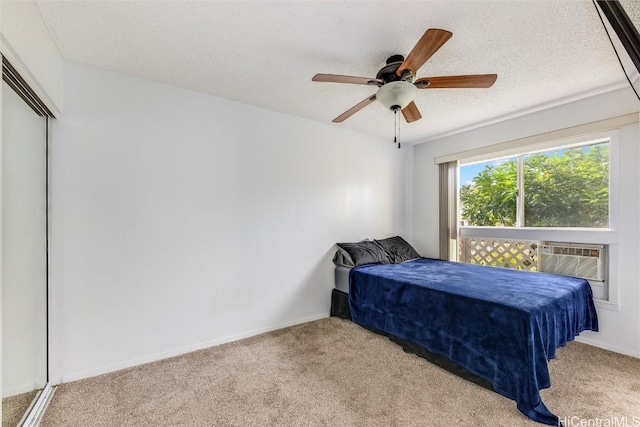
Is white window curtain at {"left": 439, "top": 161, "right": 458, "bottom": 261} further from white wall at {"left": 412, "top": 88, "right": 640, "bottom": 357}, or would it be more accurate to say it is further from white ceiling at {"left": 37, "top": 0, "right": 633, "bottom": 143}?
white ceiling at {"left": 37, "top": 0, "right": 633, "bottom": 143}

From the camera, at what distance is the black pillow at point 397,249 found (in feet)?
12.4

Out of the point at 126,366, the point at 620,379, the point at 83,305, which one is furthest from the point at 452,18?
the point at 126,366

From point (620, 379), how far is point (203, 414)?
296cm

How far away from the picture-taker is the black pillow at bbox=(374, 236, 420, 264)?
12.4ft

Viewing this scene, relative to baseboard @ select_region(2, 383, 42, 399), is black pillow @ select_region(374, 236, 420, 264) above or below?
above

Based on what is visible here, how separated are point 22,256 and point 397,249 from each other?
364cm

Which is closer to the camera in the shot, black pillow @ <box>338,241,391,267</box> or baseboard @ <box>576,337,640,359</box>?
baseboard @ <box>576,337,640,359</box>

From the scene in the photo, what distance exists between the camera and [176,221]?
8.30 feet

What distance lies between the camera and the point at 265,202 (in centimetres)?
304

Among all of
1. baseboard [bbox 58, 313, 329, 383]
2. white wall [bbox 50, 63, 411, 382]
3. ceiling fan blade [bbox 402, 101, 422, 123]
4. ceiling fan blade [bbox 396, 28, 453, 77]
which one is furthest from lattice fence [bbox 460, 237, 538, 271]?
ceiling fan blade [bbox 396, 28, 453, 77]

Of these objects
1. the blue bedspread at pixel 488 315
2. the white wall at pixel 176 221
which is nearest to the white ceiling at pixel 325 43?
the white wall at pixel 176 221

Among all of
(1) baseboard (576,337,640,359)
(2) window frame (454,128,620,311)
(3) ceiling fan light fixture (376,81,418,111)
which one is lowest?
(1) baseboard (576,337,640,359)

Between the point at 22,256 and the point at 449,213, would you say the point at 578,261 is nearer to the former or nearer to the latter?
the point at 449,213

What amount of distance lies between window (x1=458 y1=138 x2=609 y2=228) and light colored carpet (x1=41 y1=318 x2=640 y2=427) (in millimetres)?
1328
